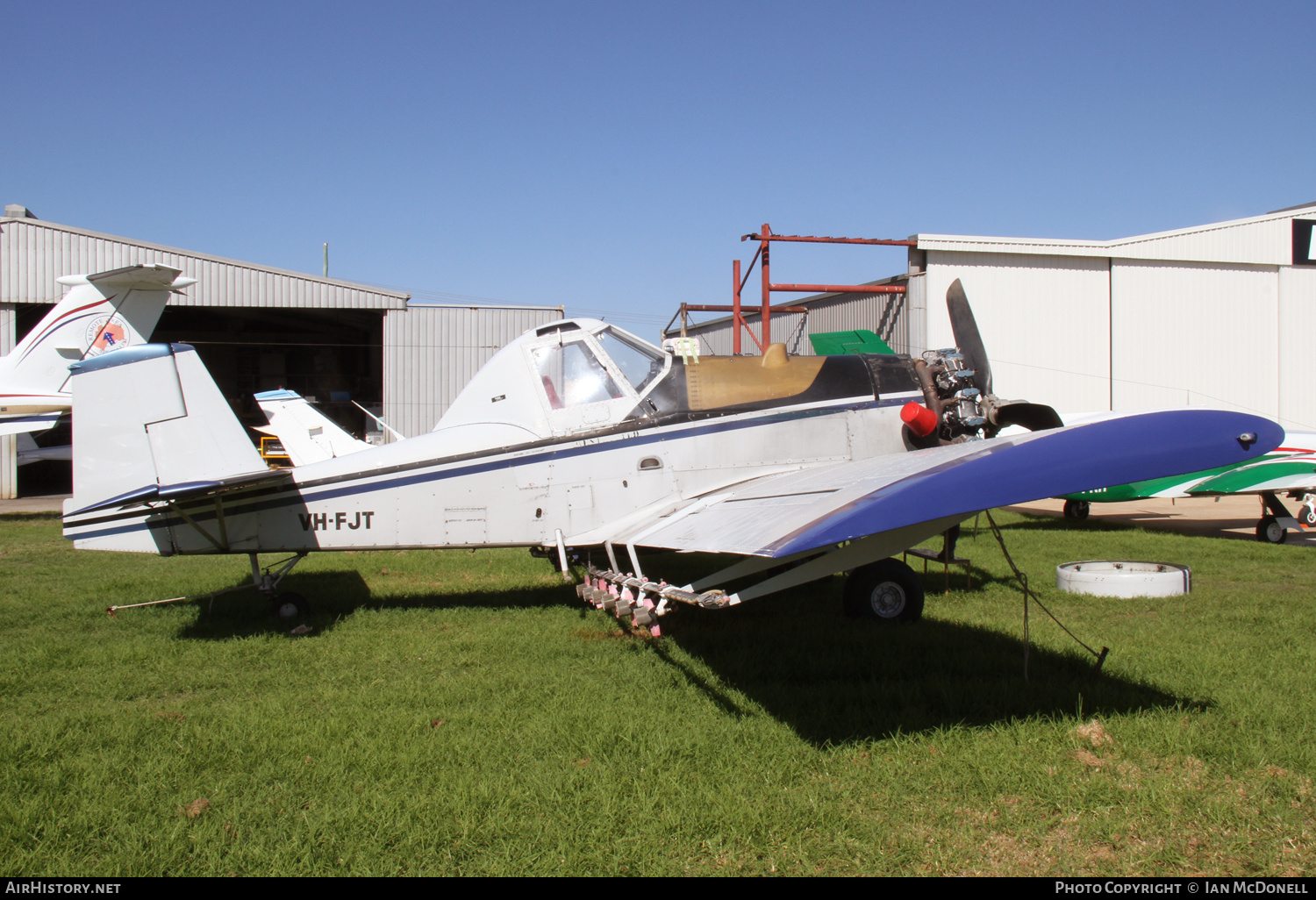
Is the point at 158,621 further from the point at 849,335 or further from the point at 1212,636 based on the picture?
the point at 849,335

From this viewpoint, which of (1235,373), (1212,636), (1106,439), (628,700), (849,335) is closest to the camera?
(1106,439)

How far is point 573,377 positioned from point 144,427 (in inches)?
134

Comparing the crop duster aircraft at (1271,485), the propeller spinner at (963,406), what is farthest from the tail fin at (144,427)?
the crop duster aircraft at (1271,485)

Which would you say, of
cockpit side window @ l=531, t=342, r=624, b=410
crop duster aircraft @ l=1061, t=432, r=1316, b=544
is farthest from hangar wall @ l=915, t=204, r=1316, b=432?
cockpit side window @ l=531, t=342, r=624, b=410

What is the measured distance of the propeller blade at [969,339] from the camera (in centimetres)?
775

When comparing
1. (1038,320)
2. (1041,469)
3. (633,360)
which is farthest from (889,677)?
(1038,320)

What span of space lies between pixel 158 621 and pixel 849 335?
12682 mm

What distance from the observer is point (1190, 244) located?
22.3 metres

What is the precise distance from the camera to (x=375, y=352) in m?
39.0

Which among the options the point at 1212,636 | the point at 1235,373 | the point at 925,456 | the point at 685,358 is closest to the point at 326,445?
the point at 685,358

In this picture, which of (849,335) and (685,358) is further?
(849,335)

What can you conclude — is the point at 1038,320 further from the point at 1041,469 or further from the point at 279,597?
the point at 279,597

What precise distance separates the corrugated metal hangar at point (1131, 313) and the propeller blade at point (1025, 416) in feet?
42.1
